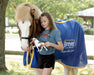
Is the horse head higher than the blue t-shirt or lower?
higher

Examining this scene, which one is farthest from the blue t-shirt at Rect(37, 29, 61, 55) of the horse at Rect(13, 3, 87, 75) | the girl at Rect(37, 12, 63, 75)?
the horse at Rect(13, 3, 87, 75)

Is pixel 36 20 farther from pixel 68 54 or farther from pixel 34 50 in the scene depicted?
pixel 68 54

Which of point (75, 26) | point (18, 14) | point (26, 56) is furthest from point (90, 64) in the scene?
point (18, 14)

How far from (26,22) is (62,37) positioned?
2.50 feet

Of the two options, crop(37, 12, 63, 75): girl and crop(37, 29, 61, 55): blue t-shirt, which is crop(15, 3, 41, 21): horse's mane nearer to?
crop(37, 12, 63, 75): girl

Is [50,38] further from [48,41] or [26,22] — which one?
[26,22]

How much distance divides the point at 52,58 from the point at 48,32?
325 millimetres

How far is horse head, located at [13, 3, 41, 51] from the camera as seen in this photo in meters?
2.44

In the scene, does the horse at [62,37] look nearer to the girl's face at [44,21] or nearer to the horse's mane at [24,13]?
the horse's mane at [24,13]

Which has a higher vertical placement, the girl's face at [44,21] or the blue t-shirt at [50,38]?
the girl's face at [44,21]

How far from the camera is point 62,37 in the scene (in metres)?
3.02

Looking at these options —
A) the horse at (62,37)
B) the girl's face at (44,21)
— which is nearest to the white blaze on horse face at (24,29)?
the horse at (62,37)

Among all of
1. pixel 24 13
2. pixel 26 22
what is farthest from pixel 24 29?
pixel 24 13

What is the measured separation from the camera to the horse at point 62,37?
246 cm
